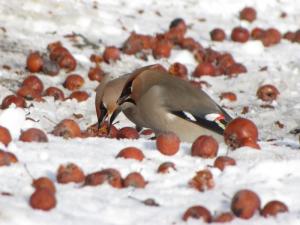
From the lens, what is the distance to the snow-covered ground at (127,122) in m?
3.76

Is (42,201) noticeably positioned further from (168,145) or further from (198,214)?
(168,145)

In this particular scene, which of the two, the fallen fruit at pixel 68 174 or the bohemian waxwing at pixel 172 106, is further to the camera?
the bohemian waxwing at pixel 172 106

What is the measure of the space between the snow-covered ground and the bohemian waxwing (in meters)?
0.42

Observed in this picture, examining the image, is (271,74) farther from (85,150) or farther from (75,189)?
(75,189)

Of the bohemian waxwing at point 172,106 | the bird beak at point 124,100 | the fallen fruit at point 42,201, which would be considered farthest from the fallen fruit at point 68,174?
the bird beak at point 124,100

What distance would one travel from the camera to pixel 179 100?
5.50 m

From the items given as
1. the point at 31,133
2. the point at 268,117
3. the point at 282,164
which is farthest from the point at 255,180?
the point at 268,117

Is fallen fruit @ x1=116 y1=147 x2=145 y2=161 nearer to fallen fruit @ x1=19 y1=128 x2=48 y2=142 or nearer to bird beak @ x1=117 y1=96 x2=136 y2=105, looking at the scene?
fallen fruit @ x1=19 y1=128 x2=48 y2=142

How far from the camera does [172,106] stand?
5.48 metres

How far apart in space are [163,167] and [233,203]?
27.0 inches

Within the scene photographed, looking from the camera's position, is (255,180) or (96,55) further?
(96,55)

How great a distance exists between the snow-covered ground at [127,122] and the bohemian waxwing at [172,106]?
0.42 metres

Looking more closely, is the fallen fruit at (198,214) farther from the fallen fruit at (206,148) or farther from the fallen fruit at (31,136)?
the fallen fruit at (31,136)

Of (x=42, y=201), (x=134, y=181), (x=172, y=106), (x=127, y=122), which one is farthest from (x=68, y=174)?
(x=127, y=122)
